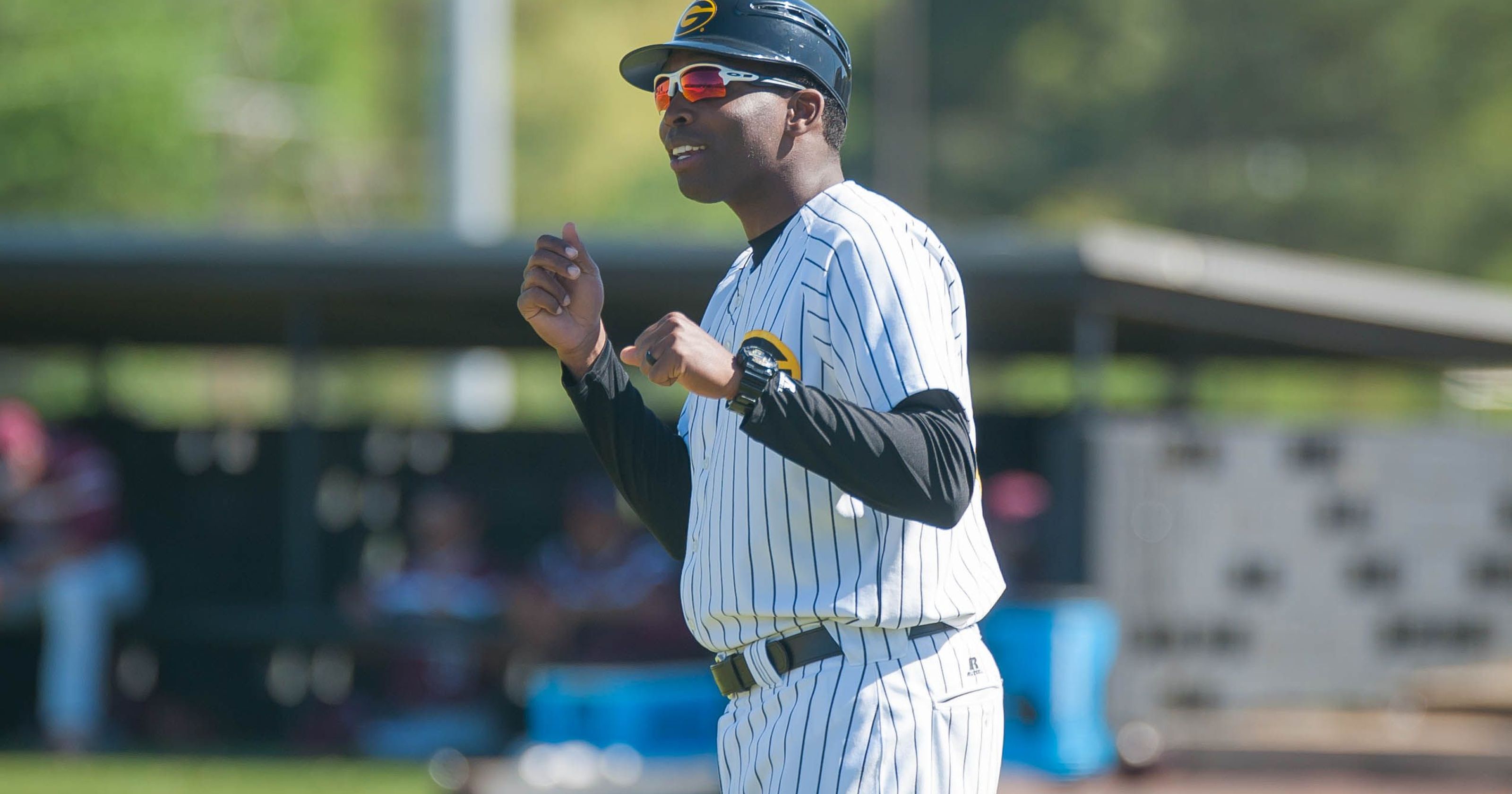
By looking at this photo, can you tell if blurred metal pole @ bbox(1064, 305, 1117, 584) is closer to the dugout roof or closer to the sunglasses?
the dugout roof

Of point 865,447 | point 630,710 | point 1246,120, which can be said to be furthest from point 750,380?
point 1246,120

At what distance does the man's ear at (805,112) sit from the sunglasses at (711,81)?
15 millimetres

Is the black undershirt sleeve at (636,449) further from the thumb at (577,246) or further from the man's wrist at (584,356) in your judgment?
the thumb at (577,246)

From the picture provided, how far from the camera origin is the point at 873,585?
7.72ft

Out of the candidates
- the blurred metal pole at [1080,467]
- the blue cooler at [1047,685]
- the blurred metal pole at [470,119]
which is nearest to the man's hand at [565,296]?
the blue cooler at [1047,685]

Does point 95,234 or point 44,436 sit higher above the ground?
point 95,234

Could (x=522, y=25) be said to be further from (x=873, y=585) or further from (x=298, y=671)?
(x=873, y=585)

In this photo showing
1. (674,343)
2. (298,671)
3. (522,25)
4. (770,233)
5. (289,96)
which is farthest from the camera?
(522,25)

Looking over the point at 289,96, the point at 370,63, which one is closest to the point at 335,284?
the point at 289,96

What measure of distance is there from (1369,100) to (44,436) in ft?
83.3

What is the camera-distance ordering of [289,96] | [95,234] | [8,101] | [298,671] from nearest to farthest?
[95,234] < [298,671] < [8,101] < [289,96]

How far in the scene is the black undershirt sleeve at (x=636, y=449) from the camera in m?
2.71

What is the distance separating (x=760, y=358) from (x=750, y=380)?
5 cm

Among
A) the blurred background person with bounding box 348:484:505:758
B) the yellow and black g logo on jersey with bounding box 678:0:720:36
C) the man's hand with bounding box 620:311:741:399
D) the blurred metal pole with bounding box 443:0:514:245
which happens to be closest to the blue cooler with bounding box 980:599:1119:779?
the blurred background person with bounding box 348:484:505:758
